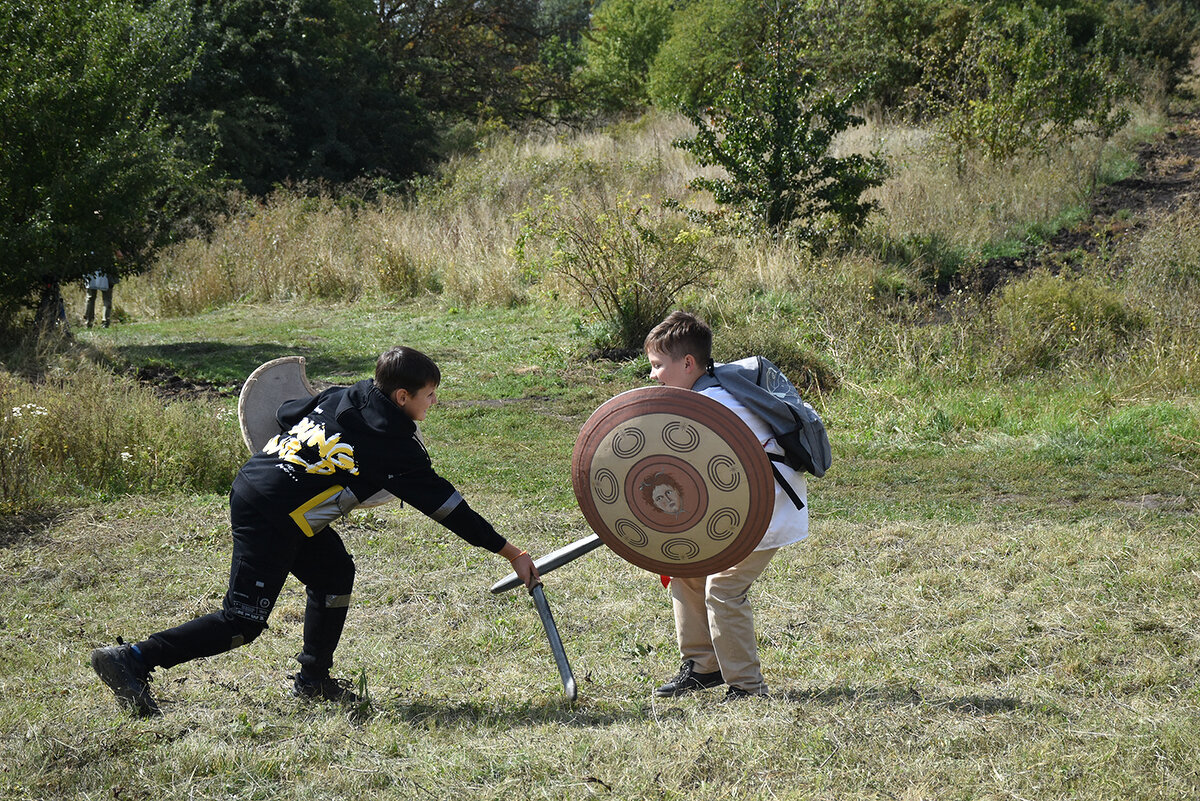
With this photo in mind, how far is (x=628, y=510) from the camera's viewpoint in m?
3.94

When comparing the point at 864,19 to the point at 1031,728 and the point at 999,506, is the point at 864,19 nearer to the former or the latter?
the point at 999,506

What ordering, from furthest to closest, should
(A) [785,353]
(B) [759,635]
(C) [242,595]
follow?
(A) [785,353] < (B) [759,635] < (C) [242,595]

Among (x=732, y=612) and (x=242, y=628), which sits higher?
(x=242, y=628)

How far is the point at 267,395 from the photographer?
14.9ft

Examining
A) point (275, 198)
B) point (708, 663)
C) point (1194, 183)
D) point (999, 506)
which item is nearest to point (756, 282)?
point (999, 506)

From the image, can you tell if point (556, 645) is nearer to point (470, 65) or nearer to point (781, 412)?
point (781, 412)

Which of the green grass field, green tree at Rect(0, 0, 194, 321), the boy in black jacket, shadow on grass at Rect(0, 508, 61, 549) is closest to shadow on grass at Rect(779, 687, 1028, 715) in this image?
the green grass field

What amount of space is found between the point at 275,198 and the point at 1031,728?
2054cm

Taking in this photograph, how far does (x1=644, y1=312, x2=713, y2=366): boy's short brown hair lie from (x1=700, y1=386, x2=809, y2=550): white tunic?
0.49 ft

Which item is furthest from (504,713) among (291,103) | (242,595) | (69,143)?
(291,103)

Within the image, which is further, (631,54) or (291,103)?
(631,54)

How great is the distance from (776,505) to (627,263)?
29.4 ft

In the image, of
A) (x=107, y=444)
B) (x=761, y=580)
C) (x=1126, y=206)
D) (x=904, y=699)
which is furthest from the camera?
(x=1126, y=206)

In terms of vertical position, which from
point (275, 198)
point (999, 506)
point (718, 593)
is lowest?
point (999, 506)
